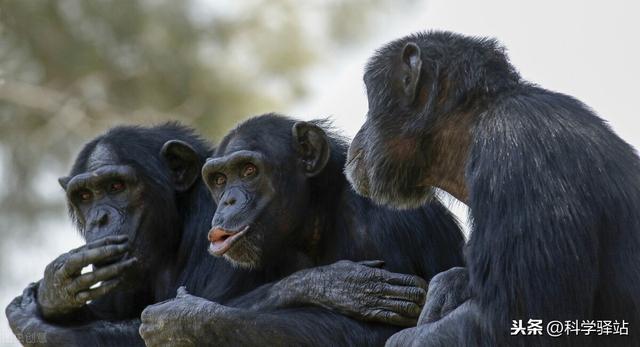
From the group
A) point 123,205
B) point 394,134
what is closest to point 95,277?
point 123,205

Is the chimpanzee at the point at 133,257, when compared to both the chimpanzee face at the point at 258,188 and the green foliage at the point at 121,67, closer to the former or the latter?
the chimpanzee face at the point at 258,188

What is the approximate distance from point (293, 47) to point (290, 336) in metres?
16.7

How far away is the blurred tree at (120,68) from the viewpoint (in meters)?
25.4

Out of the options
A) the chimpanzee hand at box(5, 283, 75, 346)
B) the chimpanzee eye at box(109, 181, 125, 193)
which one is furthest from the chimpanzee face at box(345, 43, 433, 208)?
the chimpanzee hand at box(5, 283, 75, 346)

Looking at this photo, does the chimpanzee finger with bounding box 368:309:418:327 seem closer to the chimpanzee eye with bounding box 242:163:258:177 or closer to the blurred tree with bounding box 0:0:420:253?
the chimpanzee eye with bounding box 242:163:258:177

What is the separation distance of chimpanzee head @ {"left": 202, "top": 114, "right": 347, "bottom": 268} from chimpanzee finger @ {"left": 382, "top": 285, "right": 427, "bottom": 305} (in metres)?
1.24

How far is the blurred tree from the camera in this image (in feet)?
83.3

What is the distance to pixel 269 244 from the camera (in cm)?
993

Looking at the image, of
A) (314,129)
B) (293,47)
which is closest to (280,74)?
(293,47)

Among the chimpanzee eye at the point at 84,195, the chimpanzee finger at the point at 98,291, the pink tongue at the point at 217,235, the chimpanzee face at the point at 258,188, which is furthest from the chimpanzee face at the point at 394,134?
the chimpanzee eye at the point at 84,195

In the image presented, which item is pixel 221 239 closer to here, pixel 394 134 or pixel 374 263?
pixel 374 263

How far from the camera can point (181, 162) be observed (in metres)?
11.2

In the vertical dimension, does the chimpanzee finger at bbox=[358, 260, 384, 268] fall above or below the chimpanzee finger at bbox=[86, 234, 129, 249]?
below

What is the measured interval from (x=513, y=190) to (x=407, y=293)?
171 centimetres
